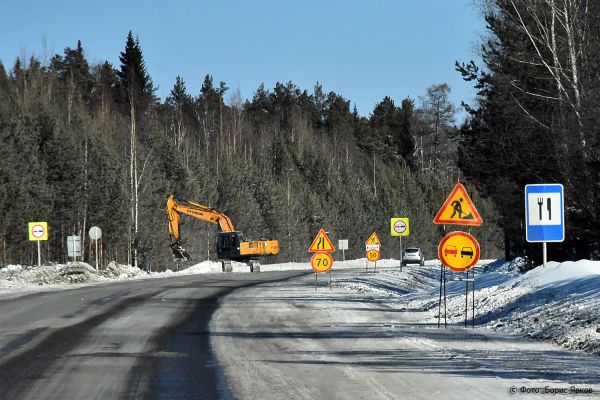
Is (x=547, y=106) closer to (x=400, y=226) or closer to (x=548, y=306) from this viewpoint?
(x=400, y=226)

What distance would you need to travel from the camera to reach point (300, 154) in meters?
118

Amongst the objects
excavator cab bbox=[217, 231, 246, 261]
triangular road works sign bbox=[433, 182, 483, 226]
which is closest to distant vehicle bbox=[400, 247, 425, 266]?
excavator cab bbox=[217, 231, 246, 261]

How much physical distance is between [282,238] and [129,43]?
32621mm

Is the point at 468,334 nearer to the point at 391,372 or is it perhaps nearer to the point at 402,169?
the point at 391,372

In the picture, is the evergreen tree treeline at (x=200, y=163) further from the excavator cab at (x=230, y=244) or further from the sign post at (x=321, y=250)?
the sign post at (x=321, y=250)

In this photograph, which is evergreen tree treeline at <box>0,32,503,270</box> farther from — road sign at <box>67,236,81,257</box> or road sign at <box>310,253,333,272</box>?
road sign at <box>310,253,333,272</box>

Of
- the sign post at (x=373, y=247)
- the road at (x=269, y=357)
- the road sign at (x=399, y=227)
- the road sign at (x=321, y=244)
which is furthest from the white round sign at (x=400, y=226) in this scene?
the road at (x=269, y=357)

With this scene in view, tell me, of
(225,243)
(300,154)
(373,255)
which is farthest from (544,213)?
(300,154)

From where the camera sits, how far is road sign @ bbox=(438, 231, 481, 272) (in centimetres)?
1552

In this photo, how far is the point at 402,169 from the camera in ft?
466

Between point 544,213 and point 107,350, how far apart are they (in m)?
8.12

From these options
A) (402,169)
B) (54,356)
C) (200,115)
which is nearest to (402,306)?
(54,356)

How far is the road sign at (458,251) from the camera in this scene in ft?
50.9

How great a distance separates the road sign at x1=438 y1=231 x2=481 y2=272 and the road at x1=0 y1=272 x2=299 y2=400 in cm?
455
